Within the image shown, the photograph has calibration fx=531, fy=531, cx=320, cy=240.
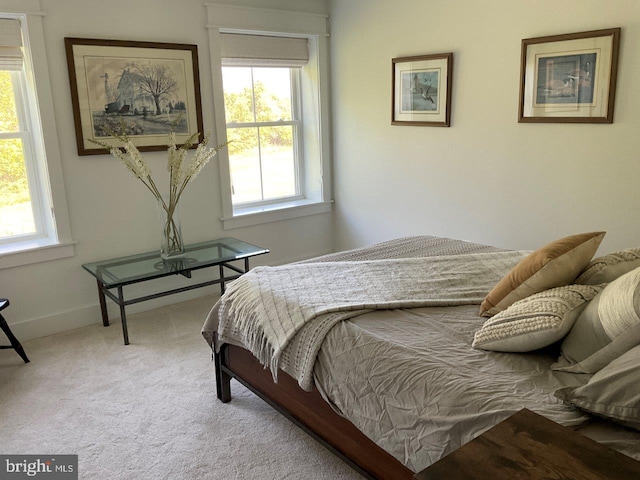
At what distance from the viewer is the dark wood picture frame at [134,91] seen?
11.1 ft

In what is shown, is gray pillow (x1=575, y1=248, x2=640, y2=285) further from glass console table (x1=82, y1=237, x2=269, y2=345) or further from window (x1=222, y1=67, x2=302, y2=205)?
window (x1=222, y1=67, x2=302, y2=205)

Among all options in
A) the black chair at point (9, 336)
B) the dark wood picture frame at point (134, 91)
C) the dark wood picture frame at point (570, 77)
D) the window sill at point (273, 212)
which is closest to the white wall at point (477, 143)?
the dark wood picture frame at point (570, 77)

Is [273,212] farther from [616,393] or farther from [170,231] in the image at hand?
[616,393]

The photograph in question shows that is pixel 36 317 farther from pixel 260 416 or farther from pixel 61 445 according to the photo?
pixel 260 416

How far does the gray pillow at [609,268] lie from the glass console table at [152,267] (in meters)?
2.23

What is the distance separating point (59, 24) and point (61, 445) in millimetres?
2437

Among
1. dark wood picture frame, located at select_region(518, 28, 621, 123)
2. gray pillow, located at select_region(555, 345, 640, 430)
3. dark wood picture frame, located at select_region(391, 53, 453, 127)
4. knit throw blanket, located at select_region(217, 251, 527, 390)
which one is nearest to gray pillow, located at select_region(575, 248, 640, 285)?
knit throw blanket, located at select_region(217, 251, 527, 390)

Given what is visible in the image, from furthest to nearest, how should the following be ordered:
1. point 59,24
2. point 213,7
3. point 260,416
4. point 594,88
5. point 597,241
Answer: point 213,7, point 59,24, point 594,88, point 260,416, point 597,241

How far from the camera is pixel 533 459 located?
1114 mm

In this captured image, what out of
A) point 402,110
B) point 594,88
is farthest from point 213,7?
point 594,88

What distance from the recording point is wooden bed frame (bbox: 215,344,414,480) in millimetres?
1802

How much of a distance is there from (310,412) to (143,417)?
3.02 feet

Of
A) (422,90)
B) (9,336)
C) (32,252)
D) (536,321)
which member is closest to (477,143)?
(422,90)

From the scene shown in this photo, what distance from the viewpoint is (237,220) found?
166 inches
